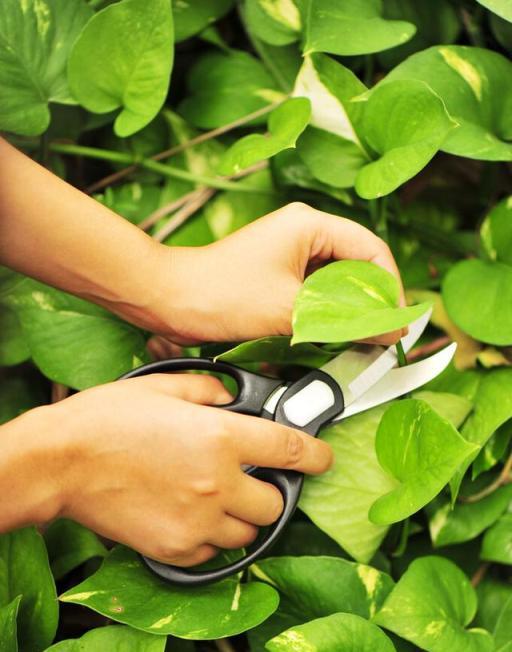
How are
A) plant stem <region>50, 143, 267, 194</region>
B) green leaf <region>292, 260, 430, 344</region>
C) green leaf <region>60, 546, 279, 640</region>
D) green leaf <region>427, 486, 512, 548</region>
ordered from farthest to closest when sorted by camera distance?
plant stem <region>50, 143, 267, 194</region>, green leaf <region>427, 486, 512, 548</region>, green leaf <region>60, 546, 279, 640</region>, green leaf <region>292, 260, 430, 344</region>

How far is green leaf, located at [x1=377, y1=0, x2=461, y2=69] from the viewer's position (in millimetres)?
876

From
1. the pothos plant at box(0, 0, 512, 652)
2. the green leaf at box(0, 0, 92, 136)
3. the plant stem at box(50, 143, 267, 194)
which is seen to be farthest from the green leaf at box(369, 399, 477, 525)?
the green leaf at box(0, 0, 92, 136)

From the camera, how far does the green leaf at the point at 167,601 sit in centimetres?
67

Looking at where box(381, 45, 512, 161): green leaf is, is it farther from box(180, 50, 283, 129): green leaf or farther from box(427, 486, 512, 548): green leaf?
box(427, 486, 512, 548): green leaf

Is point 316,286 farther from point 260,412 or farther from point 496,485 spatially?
point 496,485

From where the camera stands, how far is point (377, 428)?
0.71 meters

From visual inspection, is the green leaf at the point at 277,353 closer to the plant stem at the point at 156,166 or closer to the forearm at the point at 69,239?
the forearm at the point at 69,239

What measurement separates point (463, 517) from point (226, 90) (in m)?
0.53

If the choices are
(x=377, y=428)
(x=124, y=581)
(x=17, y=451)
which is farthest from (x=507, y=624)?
(x=17, y=451)

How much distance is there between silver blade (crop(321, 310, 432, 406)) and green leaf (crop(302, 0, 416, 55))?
0.94ft

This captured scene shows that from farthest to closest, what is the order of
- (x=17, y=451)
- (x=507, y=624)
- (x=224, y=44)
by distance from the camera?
1. (x=224, y=44)
2. (x=507, y=624)
3. (x=17, y=451)

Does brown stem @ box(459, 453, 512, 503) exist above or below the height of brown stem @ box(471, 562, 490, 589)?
above

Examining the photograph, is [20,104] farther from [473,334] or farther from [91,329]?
[473,334]

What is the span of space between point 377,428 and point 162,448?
196 millimetres
